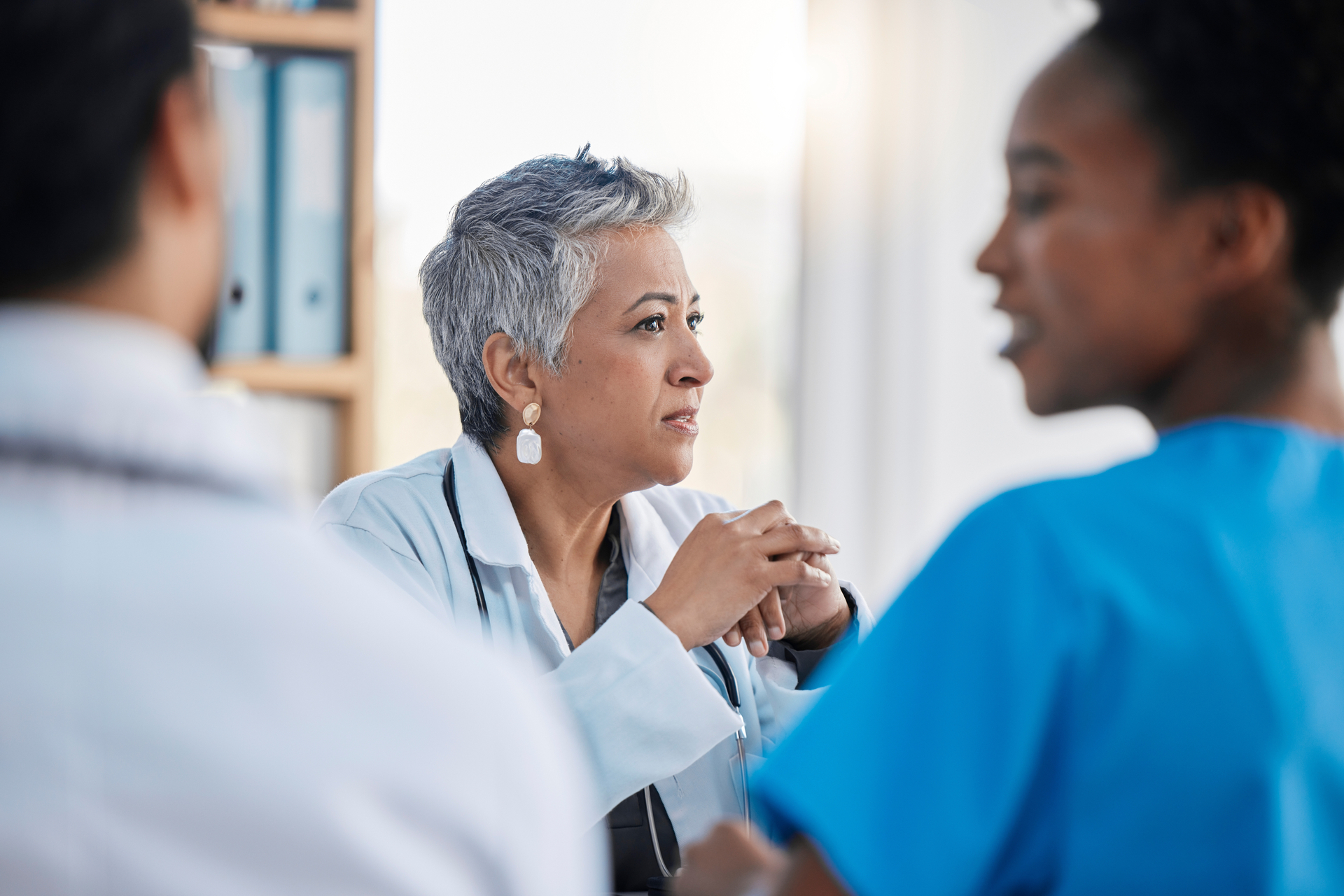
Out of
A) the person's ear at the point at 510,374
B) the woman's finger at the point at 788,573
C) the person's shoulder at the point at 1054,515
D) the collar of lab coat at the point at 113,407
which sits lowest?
the woman's finger at the point at 788,573

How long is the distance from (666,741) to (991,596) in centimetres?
82

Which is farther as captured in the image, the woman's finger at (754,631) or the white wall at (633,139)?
the white wall at (633,139)

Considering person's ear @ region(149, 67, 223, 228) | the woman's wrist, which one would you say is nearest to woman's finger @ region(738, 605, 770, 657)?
the woman's wrist

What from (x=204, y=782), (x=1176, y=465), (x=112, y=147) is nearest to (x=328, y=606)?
(x=204, y=782)

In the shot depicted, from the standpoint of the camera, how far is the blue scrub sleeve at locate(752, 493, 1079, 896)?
0.60 meters

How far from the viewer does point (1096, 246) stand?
70 cm

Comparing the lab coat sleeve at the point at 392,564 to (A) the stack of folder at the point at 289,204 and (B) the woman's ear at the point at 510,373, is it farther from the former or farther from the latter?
(A) the stack of folder at the point at 289,204

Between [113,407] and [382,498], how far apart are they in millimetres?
1158

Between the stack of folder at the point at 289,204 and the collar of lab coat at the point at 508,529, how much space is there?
52 centimetres

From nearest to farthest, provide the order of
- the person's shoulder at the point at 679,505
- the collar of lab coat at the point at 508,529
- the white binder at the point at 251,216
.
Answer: the collar of lab coat at the point at 508,529, the person's shoulder at the point at 679,505, the white binder at the point at 251,216

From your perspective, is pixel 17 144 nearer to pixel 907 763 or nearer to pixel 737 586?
pixel 907 763

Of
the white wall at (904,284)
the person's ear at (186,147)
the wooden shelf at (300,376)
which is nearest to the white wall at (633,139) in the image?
the white wall at (904,284)

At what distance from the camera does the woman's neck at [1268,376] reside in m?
0.71

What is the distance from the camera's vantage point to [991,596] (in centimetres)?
62
